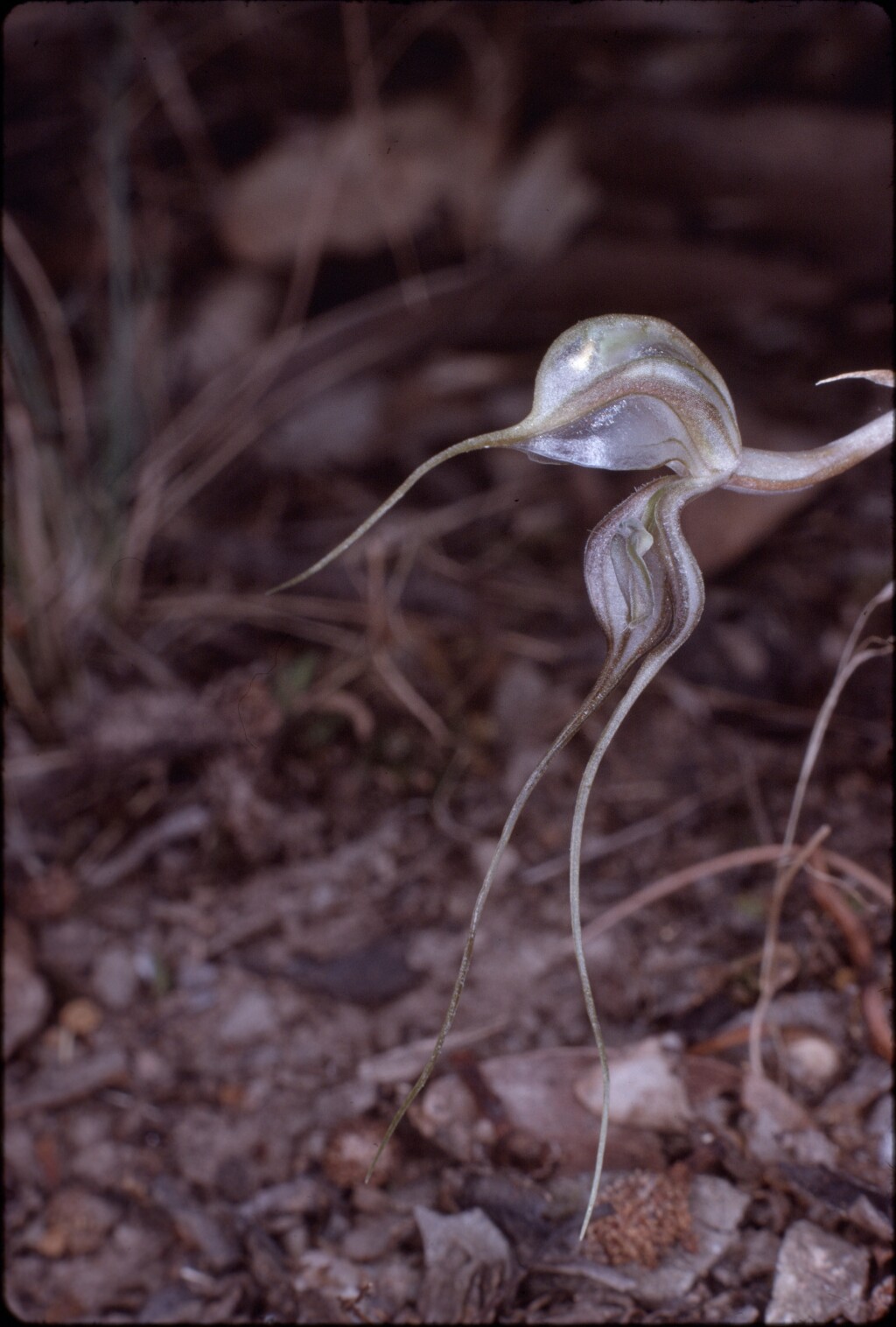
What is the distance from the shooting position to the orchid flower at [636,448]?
582 mm

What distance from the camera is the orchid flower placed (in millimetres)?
582

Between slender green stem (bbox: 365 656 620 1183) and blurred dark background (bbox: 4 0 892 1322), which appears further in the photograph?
A: blurred dark background (bbox: 4 0 892 1322)

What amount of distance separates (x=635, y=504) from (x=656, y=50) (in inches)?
45.4

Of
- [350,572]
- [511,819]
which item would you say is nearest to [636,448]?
[511,819]

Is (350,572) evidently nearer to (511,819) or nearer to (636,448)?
(636,448)

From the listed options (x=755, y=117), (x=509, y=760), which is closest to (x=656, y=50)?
(x=755, y=117)

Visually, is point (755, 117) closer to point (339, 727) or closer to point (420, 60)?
point (420, 60)

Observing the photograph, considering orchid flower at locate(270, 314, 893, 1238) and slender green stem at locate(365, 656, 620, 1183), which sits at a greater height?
orchid flower at locate(270, 314, 893, 1238)

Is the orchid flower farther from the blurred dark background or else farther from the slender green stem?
the blurred dark background

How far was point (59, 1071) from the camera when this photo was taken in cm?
95

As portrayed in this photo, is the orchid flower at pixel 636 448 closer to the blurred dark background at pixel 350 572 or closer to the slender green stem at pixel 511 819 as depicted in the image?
the slender green stem at pixel 511 819

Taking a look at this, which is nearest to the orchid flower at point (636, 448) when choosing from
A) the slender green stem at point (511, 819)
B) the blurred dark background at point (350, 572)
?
the slender green stem at point (511, 819)

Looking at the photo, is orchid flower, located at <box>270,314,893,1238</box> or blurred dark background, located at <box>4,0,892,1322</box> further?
blurred dark background, located at <box>4,0,892,1322</box>

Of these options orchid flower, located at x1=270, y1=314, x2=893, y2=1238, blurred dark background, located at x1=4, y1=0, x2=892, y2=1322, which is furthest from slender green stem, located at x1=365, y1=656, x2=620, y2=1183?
blurred dark background, located at x1=4, y1=0, x2=892, y2=1322
